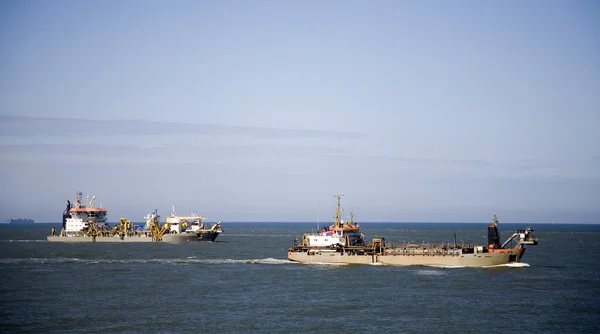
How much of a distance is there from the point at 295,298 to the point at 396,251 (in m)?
33.4

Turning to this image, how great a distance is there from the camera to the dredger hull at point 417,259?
3433 inches

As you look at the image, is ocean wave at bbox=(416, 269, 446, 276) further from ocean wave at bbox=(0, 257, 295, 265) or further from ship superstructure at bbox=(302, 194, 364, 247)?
ocean wave at bbox=(0, 257, 295, 265)

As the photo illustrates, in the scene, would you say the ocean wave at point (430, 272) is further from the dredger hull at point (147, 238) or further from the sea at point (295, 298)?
the dredger hull at point (147, 238)

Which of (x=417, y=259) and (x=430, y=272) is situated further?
(x=417, y=259)

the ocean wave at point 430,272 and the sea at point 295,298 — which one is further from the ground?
the ocean wave at point 430,272

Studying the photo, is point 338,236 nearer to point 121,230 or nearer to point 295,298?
point 295,298

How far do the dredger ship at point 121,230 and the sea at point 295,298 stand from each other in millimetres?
64410

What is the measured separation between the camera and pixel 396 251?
94.2 metres

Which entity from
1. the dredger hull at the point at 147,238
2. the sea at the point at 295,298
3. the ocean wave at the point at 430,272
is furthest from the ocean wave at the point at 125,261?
the dredger hull at the point at 147,238

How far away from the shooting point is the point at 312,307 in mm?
59000

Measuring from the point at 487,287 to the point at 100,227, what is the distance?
11689 centimetres

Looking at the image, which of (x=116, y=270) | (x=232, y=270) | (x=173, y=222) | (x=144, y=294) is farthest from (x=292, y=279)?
(x=173, y=222)

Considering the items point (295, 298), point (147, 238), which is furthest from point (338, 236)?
point (147, 238)

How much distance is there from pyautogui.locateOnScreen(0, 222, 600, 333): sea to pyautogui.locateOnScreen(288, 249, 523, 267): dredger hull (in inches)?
65.5
